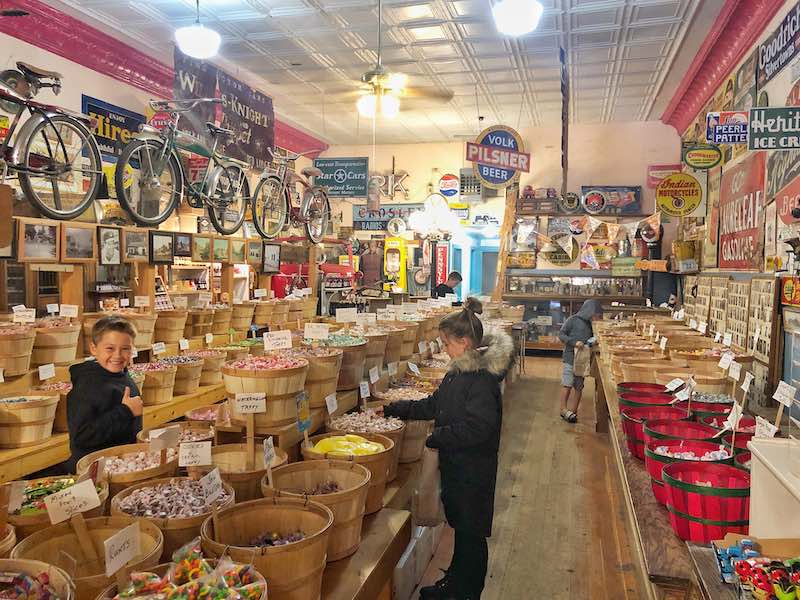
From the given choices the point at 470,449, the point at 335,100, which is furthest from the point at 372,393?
the point at 335,100

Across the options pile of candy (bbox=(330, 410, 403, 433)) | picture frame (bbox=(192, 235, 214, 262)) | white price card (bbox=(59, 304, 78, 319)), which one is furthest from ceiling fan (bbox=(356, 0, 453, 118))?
pile of candy (bbox=(330, 410, 403, 433))

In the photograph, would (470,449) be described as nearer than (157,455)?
No

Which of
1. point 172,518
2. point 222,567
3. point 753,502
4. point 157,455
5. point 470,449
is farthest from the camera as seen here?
point 470,449

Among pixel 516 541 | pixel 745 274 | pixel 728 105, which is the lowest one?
pixel 516 541

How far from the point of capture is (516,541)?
4.46 meters

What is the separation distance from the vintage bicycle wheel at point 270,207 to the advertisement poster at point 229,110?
253 millimetres

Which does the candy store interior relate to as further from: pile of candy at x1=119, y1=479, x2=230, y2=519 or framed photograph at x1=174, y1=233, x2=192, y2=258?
framed photograph at x1=174, y1=233, x2=192, y2=258

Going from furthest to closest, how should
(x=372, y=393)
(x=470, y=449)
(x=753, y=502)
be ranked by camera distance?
(x=372, y=393), (x=470, y=449), (x=753, y=502)

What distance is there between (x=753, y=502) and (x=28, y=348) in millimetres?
4700

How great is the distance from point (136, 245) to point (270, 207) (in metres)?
1.48

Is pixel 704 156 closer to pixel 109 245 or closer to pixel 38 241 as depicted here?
pixel 109 245

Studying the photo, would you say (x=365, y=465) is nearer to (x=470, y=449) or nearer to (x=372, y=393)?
(x=470, y=449)

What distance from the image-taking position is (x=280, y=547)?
1894 mm

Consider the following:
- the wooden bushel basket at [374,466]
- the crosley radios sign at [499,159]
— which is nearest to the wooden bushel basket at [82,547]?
the wooden bushel basket at [374,466]
